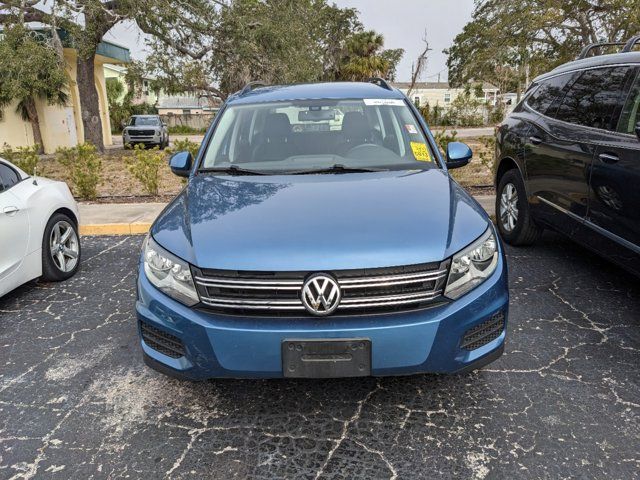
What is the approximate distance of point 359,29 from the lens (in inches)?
1964

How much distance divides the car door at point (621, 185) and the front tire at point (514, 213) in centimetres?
130

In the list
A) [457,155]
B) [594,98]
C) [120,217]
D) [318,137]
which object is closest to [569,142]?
[594,98]

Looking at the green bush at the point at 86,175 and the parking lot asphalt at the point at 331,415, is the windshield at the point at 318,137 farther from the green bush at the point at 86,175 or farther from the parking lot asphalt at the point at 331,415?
the green bush at the point at 86,175

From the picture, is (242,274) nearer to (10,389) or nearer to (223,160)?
(223,160)

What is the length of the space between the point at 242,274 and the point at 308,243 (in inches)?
12.8

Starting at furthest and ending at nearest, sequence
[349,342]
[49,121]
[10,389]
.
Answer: [49,121] < [10,389] < [349,342]

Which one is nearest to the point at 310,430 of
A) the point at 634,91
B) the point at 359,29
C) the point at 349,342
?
the point at 349,342

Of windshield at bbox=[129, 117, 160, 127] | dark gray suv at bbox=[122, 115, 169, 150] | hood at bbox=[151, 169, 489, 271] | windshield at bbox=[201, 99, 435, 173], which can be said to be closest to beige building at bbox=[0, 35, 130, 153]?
dark gray suv at bbox=[122, 115, 169, 150]

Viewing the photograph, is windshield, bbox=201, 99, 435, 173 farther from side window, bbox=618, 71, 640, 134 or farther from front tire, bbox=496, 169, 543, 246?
front tire, bbox=496, 169, 543, 246

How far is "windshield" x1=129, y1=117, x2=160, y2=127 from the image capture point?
24773 millimetres

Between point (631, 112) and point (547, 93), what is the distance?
1397 millimetres

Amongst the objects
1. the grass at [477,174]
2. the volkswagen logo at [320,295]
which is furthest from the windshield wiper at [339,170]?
the grass at [477,174]

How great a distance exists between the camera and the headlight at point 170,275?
2434mm

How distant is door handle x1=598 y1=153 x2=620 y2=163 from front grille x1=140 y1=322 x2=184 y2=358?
309 cm
